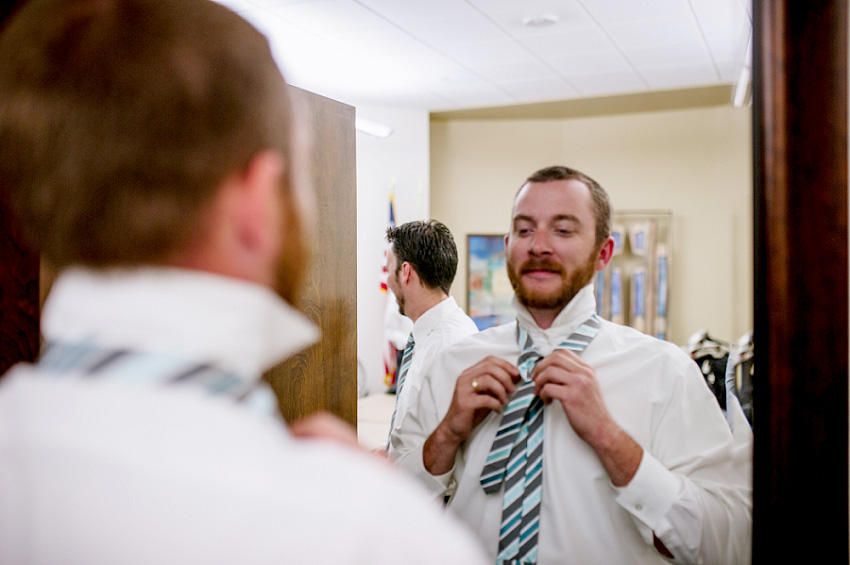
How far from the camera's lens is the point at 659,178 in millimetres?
3320

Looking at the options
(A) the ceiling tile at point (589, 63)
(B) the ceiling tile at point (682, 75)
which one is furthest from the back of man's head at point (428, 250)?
(B) the ceiling tile at point (682, 75)

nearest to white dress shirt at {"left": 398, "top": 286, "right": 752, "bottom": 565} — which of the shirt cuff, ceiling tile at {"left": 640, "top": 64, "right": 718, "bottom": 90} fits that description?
Result: the shirt cuff

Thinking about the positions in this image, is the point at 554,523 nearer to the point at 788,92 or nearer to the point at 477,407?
the point at 477,407

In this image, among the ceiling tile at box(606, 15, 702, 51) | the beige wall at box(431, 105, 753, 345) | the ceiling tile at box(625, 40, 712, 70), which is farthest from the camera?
the ceiling tile at box(625, 40, 712, 70)

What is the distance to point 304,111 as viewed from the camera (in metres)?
0.85

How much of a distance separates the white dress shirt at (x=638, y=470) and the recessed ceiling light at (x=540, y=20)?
1.20 metres

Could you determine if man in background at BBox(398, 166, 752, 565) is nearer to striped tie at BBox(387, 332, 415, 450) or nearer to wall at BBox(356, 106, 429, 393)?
striped tie at BBox(387, 332, 415, 450)

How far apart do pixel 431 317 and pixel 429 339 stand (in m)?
0.06

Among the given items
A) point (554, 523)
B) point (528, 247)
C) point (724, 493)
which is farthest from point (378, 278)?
point (724, 493)

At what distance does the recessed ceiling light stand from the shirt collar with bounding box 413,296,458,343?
119 cm

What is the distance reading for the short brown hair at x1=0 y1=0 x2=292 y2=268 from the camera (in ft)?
1.05

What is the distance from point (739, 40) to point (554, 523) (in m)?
0.66

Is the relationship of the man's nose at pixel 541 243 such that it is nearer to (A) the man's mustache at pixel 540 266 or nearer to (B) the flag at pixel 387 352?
(A) the man's mustache at pixel 540 266

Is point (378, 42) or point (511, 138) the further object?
point (511, 138)
